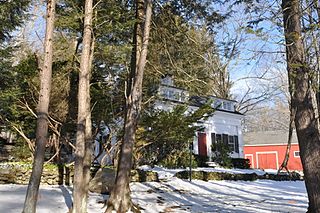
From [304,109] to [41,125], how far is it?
5.07 meters

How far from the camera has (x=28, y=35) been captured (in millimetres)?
20297

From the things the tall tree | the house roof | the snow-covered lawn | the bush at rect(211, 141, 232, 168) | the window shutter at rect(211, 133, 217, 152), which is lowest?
the snow-covered lawn

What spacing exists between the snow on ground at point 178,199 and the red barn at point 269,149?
19.6 metres

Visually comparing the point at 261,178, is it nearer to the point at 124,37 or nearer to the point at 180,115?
the point at 180,115

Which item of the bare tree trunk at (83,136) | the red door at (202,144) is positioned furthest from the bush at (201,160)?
the bare tree trunk at (83,136)

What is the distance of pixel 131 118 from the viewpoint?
835 cm

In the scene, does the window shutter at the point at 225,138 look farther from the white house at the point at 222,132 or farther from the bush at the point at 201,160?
the bush at the point at 201,160

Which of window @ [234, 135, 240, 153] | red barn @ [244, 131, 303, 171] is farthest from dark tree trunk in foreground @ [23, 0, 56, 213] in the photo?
red barn @ [244, 131, 303, 171]

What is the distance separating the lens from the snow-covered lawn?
26.7 ft

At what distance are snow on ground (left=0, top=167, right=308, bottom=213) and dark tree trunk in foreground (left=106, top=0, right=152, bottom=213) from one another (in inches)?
24.2

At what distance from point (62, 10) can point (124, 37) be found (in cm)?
214

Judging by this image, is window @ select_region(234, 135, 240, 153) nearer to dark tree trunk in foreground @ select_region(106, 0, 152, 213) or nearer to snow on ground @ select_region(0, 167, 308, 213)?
snow on ground @ select_region(0, 167, 308, 213)

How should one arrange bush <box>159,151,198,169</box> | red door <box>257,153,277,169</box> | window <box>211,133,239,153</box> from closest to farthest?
bush <box>159,151,198,169</box>
window <box>211,133,239,153</box>
red door <box>257,153,277,169</box>

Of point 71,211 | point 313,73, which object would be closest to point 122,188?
point 71,211
